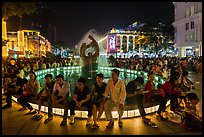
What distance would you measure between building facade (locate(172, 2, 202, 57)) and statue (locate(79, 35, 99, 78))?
33547 mm

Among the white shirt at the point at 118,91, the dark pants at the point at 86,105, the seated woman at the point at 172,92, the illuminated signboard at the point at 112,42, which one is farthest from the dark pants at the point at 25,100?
the illuminated signboard at the point at 112,42

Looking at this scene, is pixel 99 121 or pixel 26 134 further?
pixel 99 121

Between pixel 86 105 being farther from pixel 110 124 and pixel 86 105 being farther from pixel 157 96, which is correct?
pixel 157 96

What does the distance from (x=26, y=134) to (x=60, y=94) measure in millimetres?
1743

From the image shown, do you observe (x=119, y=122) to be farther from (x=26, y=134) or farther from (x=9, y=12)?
(x=9, y=12)

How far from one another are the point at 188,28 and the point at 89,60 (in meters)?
39.2

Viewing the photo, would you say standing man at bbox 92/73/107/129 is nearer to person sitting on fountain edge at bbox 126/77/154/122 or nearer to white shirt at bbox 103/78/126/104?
white shirt at bbox 103/78/126/104

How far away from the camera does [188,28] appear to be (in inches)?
1954

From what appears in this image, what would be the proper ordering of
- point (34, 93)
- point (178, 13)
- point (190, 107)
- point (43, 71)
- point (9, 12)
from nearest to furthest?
point (190, 107), point (34, 93), point (9, 12), point (43, 71), point (178, 13)

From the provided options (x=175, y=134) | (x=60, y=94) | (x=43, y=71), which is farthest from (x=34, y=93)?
(x=43, y=71)

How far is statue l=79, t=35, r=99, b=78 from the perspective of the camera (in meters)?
16.6

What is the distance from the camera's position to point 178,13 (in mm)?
53906

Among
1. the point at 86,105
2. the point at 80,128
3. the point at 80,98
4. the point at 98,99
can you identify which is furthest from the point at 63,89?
the point at 80,128

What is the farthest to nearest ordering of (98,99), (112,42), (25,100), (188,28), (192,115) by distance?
(112,42) → (188,28) → (25,100) → (98,99) → (192,115)
